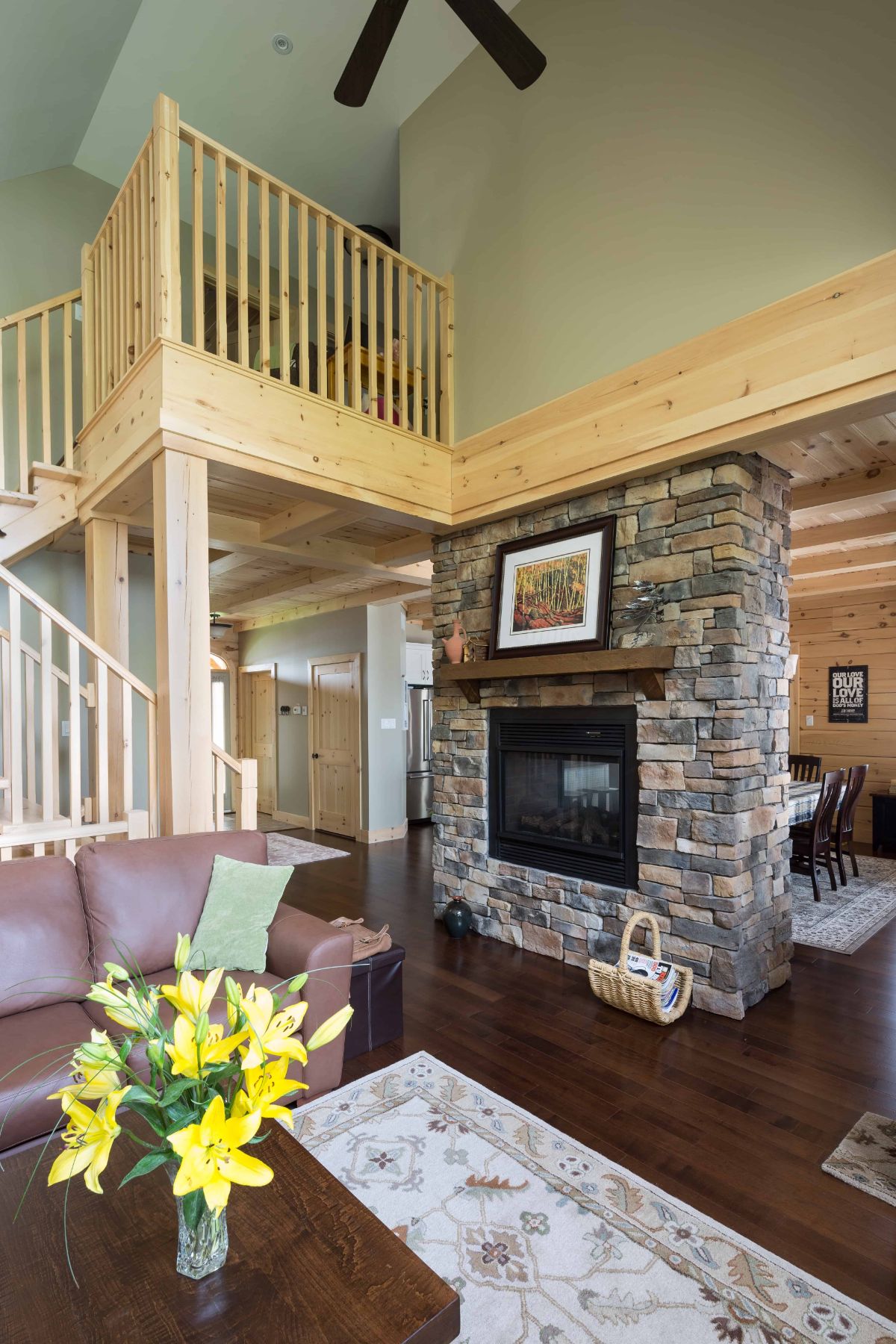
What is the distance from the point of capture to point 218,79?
14.6ft

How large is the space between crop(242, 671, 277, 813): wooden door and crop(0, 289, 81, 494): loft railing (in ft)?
14.0

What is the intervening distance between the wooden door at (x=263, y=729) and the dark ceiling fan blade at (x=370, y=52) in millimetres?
6768

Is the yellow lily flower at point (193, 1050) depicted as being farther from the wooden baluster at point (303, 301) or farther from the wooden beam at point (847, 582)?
the wooden beam at point (847, 582)

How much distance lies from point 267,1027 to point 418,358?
13.0 ft

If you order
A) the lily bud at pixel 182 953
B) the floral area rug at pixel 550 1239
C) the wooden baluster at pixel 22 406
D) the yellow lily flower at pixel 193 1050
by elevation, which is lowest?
the floral area rug at pixel 550 1239

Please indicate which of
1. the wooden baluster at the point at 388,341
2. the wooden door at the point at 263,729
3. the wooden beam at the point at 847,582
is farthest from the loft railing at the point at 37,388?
the wooden beam at the point at 847,582

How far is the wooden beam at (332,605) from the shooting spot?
6.99m

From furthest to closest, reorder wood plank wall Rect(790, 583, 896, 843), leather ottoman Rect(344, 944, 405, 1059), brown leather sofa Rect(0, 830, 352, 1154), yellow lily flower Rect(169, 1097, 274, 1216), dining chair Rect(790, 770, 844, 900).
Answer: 1. wood plank wall Rect(790, 583, 896, 843)
2. dining chair Rect(790, 770, 844, 900)
3. leather ottoman Rect(344, 944, 405, 1059)
4. brown leather sofa Rect(0, 830, 352, 1154)
5. yellow lily flower Rect(169, 1097, 274, 1216)

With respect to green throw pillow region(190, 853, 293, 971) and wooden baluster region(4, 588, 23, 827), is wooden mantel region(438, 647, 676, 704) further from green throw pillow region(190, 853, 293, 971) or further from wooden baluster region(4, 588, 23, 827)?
wooden baluster region(4, 588, 23, 827)

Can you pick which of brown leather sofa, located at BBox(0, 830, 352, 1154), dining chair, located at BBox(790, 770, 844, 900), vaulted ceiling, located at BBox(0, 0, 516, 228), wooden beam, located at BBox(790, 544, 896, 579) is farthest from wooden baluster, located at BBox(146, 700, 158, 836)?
wooden beam, located at BBox(790, 544, 896, 579)

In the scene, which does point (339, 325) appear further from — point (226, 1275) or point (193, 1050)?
point (226, 1275)

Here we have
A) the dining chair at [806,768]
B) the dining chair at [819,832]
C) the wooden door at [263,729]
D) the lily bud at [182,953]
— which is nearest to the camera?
the lily bud at [182,953]

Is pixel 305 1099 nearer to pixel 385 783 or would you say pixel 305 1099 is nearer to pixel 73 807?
pixel 73 807

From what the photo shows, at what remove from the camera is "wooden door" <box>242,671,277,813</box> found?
890 cm
